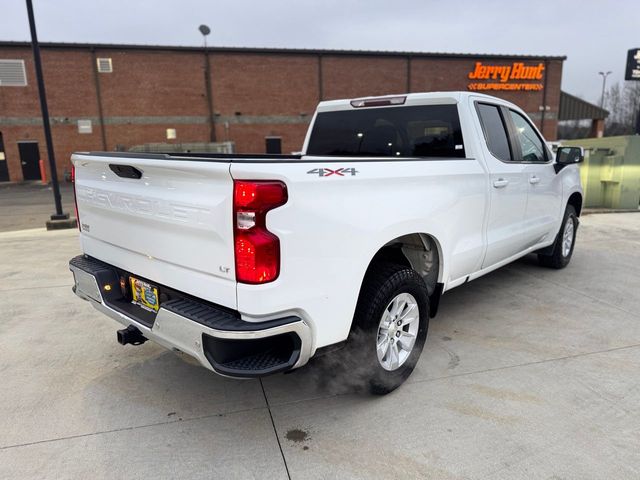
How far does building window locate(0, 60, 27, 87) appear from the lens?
24438 mm

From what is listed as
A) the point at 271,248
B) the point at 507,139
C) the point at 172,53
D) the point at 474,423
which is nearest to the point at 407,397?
the point at 474,423

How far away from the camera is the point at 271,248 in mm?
2166

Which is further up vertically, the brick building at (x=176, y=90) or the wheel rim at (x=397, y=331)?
the brick building at (x=176, y=90)

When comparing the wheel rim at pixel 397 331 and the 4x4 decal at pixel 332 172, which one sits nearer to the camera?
the 4x4 decal at pixel 332 172

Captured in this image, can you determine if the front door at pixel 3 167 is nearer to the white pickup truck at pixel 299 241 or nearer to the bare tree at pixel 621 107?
the white pickup truck at pixel 299 241

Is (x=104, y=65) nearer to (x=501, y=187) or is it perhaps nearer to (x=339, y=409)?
(x=501, y=187)

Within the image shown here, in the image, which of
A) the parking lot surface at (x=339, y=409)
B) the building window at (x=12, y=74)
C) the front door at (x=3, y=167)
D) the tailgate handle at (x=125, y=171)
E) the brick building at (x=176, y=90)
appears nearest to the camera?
the parking lot surface at (x=339, y=409)

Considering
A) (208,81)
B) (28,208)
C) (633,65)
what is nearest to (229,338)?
(28,208)

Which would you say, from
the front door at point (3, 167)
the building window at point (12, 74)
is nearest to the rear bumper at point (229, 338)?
the building window at point (12, 74)

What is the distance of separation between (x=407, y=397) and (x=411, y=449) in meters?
0.53

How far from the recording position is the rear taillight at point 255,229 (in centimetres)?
212

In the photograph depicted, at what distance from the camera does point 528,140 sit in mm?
4816

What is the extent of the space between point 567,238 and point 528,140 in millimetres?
1891

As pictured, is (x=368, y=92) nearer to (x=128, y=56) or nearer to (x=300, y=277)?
(x=128, y=56)
